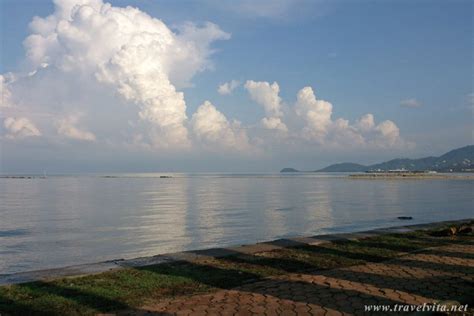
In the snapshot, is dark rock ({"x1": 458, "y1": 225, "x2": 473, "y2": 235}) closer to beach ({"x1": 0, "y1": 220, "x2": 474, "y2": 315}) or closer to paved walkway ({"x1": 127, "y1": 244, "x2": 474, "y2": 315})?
beach ({"x1": 0, "y1": 220, "x2": 474, "y2": 315})

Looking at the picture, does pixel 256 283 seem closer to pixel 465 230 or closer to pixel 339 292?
pixel 339 292

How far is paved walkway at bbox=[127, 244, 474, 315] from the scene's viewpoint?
7332 mm

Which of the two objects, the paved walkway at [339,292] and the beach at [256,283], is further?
the beach at [256,283]

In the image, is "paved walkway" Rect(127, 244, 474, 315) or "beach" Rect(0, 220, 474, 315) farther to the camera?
"beach" Rect(0, 220, 474, 315)

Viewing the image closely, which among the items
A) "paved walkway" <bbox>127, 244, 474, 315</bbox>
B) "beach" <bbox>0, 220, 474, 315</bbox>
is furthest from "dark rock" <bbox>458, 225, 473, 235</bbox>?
"paved walkway" <bbox>127, 244, 474, 315</bbox>

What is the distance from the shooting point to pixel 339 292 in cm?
821

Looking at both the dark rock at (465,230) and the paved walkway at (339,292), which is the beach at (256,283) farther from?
the dark rock at (465,230)

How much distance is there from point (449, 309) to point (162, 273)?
6.20 m

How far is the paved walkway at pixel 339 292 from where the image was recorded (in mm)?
7332

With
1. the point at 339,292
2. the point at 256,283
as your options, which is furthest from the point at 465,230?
the point at 256,283

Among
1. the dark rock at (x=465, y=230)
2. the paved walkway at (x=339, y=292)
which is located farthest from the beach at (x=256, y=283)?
the dark rock at (x=465, y=230)

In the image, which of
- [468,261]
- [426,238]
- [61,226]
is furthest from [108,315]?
[61,226]

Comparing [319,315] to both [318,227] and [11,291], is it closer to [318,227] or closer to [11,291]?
[11,291]

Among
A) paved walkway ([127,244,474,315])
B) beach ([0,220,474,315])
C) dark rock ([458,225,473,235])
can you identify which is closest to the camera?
paved walkway ([127,244,474,315])
